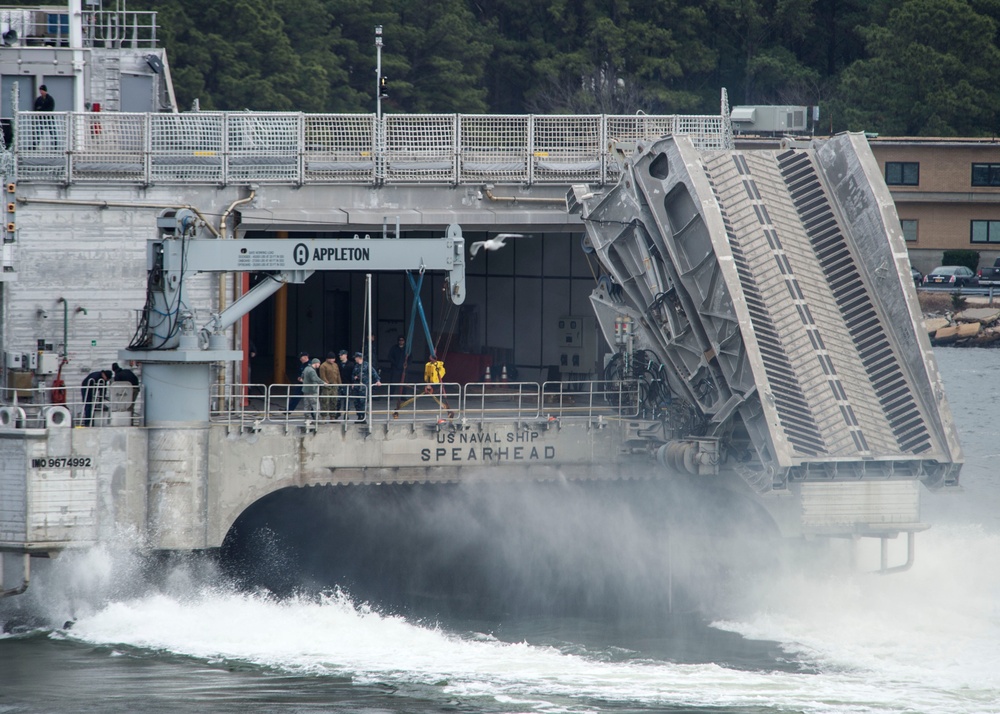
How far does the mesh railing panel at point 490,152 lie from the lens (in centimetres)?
3381

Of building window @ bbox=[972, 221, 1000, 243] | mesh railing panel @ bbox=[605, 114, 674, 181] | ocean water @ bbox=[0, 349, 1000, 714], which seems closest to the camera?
ocean water @ bbox=[0, 349, 1000, 714]

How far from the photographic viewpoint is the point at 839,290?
101 ft

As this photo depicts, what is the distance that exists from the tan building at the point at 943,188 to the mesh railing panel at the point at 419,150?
1707 inches

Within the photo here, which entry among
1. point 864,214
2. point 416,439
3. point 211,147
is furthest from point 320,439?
point 864,214

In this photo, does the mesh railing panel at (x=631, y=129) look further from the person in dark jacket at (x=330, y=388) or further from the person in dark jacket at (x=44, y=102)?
the person in dark jacket at (x=44, y=102)

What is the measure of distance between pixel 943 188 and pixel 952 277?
4.56 meters

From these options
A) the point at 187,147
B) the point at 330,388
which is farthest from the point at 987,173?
the point at 330,388

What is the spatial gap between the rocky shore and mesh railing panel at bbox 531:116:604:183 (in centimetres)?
4299

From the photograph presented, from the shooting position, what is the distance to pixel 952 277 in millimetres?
75875

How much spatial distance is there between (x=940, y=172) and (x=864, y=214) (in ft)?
152

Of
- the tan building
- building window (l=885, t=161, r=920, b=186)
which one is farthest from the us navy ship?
the tan building

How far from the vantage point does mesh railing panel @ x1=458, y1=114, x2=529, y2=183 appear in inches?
1331

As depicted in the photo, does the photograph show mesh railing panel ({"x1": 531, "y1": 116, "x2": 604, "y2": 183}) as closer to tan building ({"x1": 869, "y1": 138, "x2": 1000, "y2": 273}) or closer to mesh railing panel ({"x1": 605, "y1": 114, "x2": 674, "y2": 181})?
mesh railing panel ({"x1": 605, "y1": 114, "x2": 674, "y2": 181})

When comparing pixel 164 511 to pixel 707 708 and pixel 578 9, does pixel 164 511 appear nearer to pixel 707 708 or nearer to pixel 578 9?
pixel 707 708
